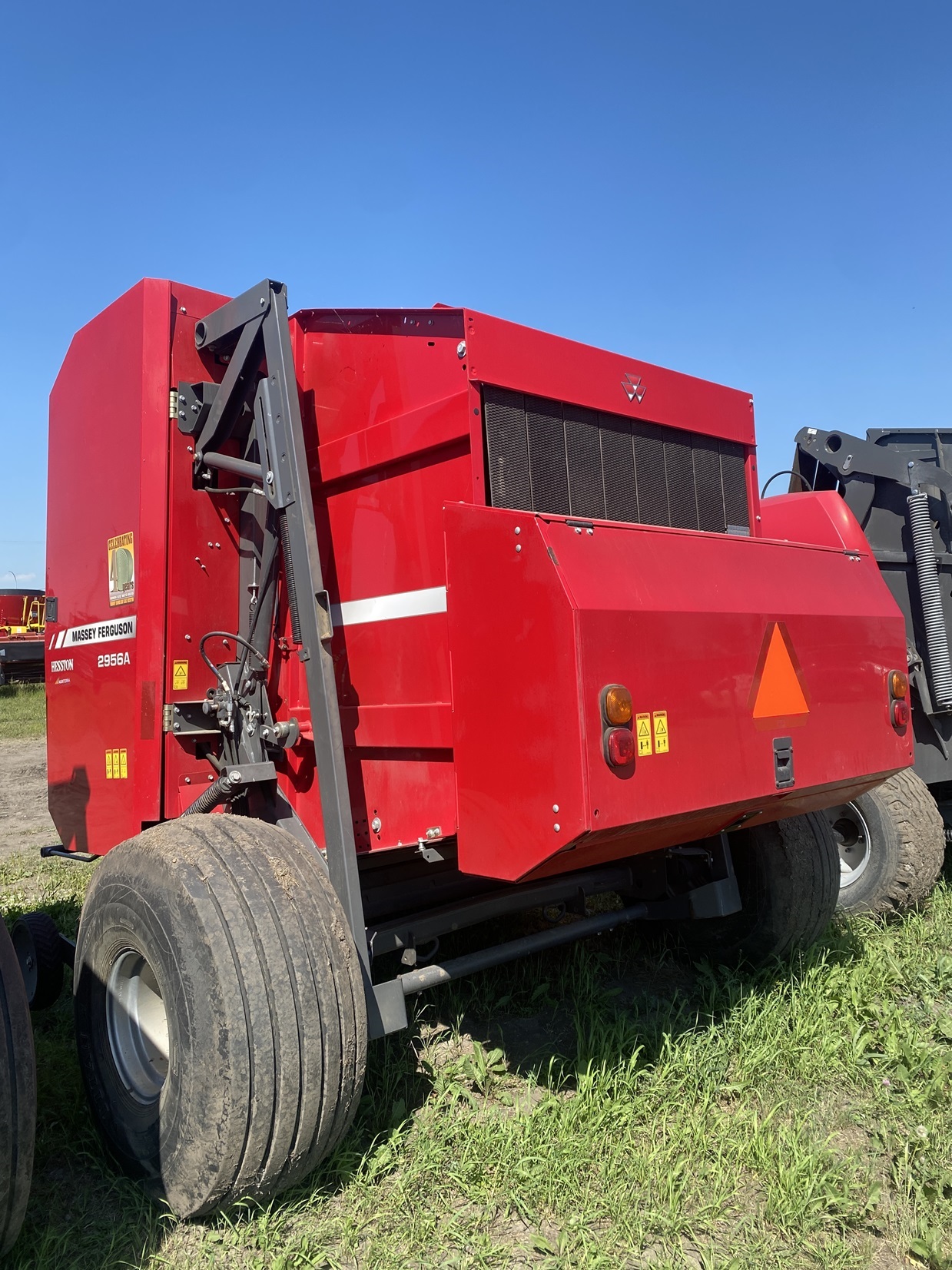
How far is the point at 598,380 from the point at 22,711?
17234mm

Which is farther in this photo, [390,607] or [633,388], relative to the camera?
[633,388]

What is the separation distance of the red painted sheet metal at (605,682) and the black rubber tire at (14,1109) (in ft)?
3.84

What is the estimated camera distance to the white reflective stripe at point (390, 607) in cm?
291

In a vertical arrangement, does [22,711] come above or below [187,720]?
above

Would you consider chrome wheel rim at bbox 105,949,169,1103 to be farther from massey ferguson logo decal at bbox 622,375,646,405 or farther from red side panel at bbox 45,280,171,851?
massey ferguson logo decal at bbox 622,375,646,405

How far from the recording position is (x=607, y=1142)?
9.48 feet

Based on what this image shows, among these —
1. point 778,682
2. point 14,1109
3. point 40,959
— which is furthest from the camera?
point 40,959

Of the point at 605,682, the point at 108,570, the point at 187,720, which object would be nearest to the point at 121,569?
the point at 108,570

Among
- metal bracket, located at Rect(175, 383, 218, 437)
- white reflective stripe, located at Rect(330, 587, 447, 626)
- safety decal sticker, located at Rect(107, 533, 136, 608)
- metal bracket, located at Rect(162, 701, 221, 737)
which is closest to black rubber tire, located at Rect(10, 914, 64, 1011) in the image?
metal bracket, located at Rect(162, 701, 221, 737)

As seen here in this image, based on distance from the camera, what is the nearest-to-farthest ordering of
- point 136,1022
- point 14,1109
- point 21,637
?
point 14,1109 → point 136,1022 → point 21,637

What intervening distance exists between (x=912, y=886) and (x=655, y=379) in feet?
10.3

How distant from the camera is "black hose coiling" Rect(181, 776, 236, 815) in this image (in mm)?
3244

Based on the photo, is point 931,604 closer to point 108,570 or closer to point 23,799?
point 108,570

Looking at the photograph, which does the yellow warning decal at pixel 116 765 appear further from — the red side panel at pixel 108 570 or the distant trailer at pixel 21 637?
the distant trailer at pixel 21 637
